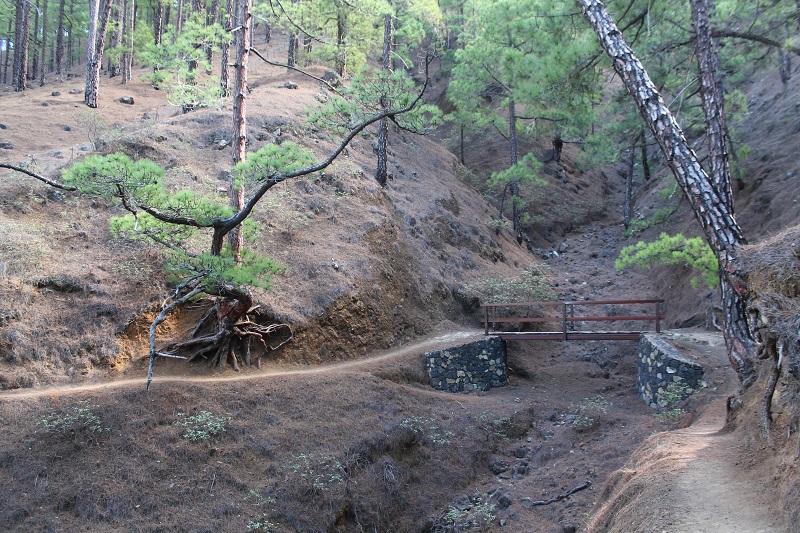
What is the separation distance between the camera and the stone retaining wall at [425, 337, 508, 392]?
44.0ft

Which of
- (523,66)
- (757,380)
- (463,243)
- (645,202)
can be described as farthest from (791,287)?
(645,202)

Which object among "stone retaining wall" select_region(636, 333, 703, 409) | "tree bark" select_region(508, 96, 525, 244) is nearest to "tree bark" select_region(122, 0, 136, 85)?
"tree bark" select_region(508, 96, 525, 244)

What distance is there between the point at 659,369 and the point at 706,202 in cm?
544

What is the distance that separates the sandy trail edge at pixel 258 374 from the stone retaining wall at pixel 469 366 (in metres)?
0.38

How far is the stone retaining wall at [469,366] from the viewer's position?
44.0 ft

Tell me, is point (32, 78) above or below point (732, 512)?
above

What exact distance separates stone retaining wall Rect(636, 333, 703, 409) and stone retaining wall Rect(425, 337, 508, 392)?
11.2 feet

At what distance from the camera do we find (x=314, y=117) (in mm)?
9664

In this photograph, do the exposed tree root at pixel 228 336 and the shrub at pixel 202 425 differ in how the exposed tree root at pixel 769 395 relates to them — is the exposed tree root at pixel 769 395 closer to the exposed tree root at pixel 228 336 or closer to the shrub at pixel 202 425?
the shrub at pixel 202 425

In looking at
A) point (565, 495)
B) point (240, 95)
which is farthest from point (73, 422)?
point (565, 495)

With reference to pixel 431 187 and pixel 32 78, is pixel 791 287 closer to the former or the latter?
pixel 431 187

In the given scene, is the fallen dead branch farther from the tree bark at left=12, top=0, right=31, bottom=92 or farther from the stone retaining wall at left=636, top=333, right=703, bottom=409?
the tree bark at left=12, top=0, right=31, bottom=92

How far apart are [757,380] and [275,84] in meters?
23.3

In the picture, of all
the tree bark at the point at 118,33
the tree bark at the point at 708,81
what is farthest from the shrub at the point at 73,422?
the tree bark at the point at 118,33
